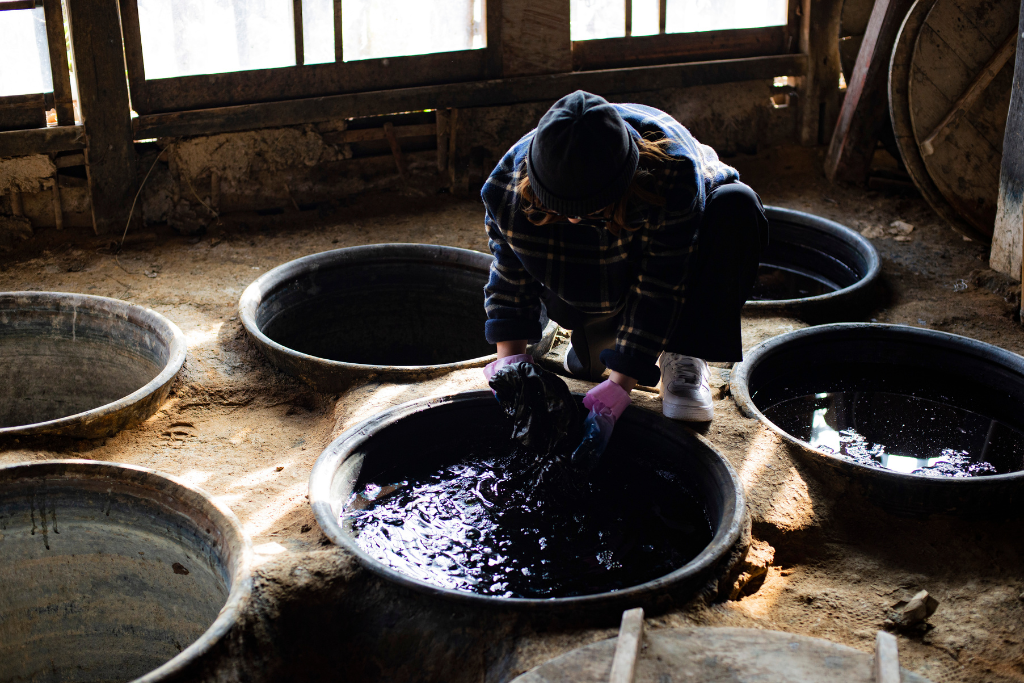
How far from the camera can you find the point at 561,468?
2.59 m

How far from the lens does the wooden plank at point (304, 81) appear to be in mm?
4227

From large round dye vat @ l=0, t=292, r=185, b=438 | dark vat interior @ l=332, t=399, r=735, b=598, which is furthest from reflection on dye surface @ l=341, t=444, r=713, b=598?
large round dye vat @ l=0, t=292, r=185, b=438

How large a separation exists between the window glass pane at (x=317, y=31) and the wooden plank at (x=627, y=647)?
11.4 ft

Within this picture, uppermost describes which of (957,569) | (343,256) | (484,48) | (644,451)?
(484,48)

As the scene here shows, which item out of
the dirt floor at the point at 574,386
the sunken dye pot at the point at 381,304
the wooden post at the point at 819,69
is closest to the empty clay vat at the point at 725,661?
the dirt floor at the point at 574,386

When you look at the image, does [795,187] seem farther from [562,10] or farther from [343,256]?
[343,256]

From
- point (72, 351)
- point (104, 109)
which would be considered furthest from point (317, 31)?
point (72, 351)

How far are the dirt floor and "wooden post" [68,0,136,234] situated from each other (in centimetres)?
20

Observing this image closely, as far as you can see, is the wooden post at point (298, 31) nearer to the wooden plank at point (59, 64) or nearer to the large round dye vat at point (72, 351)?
the wooden plank at point (59, 64)

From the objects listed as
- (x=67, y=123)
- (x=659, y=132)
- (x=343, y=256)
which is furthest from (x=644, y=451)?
(x=67, y=123)

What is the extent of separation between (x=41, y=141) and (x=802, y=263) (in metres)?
3.72

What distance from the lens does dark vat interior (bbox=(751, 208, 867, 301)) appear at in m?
4.15

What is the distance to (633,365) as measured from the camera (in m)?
2.43

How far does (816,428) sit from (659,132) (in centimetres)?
133
